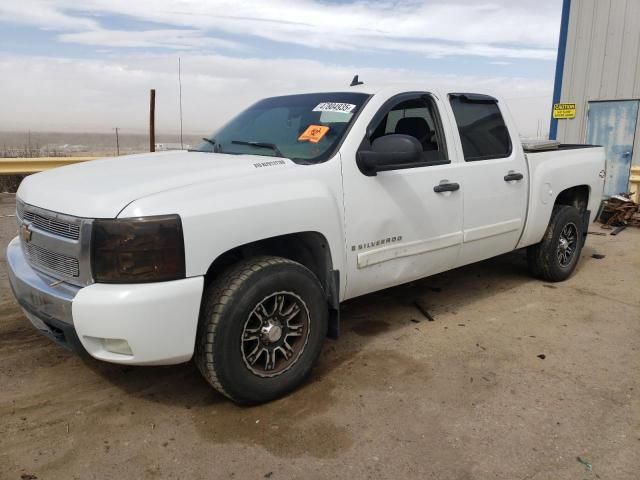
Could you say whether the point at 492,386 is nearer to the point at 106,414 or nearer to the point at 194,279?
the point at 194,279

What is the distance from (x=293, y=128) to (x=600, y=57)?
8541 mm

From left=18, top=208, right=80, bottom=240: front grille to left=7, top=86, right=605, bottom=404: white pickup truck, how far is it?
0.01 m

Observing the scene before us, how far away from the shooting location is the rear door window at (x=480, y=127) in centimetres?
423

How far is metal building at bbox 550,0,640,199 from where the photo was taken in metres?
9.58

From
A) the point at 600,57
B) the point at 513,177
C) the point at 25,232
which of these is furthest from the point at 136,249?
the point at 600,57

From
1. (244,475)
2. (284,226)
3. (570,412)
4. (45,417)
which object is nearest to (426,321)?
(570,412)

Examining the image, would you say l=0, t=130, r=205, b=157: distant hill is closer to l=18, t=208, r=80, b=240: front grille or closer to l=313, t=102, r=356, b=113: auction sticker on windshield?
l=313, t=102, r=356, b=113: auction sticker on windshield

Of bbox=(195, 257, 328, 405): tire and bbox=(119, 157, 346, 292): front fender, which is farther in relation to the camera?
bbox=(195, 257, 328, 405): tire

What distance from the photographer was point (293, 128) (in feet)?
12.2

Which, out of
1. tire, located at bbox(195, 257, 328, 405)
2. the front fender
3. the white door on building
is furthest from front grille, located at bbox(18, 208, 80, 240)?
the white door on building

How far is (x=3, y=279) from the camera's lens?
5.23 m

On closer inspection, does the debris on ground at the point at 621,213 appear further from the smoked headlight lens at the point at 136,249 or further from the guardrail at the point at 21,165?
the guardrail at the point at 21,165

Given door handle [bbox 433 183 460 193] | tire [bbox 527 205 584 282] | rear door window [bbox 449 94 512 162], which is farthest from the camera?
tire [bbox 527 205 584 282]

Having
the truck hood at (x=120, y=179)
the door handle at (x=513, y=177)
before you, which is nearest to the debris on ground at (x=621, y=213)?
the door handle at (x=513, y=177)
